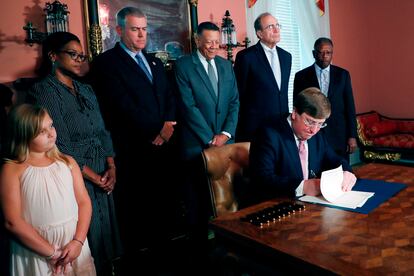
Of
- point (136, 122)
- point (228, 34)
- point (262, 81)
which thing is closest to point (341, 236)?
point (136, 122)

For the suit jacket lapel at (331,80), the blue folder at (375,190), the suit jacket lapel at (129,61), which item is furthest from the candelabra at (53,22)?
the suit jacket lapel at (331,80)

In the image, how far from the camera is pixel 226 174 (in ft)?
6.50

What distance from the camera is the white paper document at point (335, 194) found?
5.26 feet

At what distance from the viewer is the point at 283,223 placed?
1396mm

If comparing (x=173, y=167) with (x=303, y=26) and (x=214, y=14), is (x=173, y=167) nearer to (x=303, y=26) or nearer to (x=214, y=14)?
(x=214, y=14)

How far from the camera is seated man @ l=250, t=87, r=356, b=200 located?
1.78 metres

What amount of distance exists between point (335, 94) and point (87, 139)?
2.52m

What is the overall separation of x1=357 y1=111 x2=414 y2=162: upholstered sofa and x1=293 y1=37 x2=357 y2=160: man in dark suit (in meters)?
1.87

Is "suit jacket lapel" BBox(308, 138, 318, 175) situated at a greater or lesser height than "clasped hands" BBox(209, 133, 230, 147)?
lesser

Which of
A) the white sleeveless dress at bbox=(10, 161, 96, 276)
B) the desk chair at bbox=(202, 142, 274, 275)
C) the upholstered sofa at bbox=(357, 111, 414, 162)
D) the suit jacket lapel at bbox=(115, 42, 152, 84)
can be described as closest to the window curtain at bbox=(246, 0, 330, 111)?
the upholstered sofa at bbox=(357, 111, 414, 162)

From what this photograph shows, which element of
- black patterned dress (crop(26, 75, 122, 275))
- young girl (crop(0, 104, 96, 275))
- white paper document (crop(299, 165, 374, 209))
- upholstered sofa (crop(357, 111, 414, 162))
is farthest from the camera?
upholstered sofa (crop(357, 111, 414, 162))

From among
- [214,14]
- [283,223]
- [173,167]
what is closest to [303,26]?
[214,14]

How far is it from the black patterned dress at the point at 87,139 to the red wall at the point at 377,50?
180 inches

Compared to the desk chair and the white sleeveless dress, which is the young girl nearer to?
the white sleeveless dress
